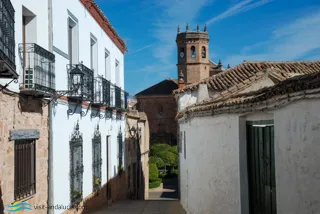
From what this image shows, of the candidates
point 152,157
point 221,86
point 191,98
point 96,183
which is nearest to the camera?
point 96,183

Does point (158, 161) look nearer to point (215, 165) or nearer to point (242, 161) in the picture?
point (215, 165)

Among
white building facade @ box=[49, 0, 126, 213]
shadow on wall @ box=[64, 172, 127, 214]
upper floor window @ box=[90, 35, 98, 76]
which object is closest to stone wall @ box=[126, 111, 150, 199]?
shadow on wall @ box=[64, 172, 127, 214]

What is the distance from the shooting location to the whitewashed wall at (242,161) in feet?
13.2

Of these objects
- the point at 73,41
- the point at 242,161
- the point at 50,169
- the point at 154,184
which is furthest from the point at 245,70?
the point at 154,184

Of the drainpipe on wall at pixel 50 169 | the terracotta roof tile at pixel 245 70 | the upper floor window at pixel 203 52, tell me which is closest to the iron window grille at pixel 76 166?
the drainpipe on wall at pixel 50 169

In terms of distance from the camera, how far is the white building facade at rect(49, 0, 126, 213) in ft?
30.6

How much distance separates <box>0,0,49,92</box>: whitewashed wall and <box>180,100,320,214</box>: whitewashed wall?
3.71 m

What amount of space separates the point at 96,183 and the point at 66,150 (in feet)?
10.6

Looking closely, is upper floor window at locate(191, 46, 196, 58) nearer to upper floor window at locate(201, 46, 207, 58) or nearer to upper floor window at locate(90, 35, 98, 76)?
upper floor window at locate(201, 46, 207, 58)

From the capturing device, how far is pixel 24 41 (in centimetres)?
808

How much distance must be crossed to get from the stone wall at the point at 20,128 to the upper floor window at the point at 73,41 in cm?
268

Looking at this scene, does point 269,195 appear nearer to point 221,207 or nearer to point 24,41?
point 221,207

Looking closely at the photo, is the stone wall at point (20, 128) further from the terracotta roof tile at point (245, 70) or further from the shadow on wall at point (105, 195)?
the terracotta roof tile at point (245, 70)

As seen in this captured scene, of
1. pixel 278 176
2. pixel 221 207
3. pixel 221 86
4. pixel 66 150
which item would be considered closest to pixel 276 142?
pixel 278 176
